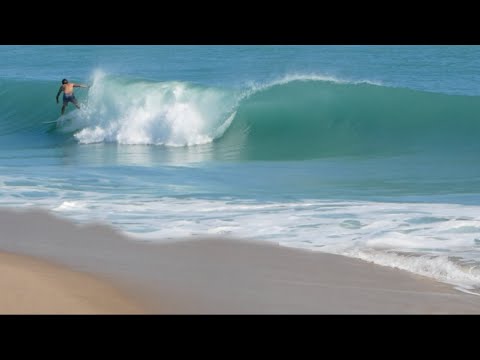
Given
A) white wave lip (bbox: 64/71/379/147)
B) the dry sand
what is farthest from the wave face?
the dry sand

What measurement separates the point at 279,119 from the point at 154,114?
2.55m

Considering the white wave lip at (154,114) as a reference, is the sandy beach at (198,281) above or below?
below

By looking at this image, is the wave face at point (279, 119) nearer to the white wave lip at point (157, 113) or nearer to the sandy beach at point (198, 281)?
the white wave lip at point (157, 113)

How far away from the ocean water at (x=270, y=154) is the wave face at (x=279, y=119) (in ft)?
0.13

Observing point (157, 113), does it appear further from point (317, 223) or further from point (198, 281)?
point (198, 281)

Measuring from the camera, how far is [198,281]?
6016 mm

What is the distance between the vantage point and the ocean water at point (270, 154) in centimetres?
761

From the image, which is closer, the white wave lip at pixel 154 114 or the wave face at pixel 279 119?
the wave face at pixel 279 119

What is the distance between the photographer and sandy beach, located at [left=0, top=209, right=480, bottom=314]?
5.35 metres

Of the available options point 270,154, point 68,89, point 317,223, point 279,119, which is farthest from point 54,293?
point 68,89

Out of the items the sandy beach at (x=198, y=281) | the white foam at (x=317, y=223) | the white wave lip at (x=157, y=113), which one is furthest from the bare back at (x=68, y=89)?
the sandy beach at (x=198, y=281)

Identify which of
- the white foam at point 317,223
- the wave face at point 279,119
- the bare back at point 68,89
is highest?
the bare back at point 68,89

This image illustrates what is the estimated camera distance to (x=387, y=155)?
13828 mm

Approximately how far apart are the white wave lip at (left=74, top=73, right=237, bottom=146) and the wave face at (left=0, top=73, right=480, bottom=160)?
21 mm
